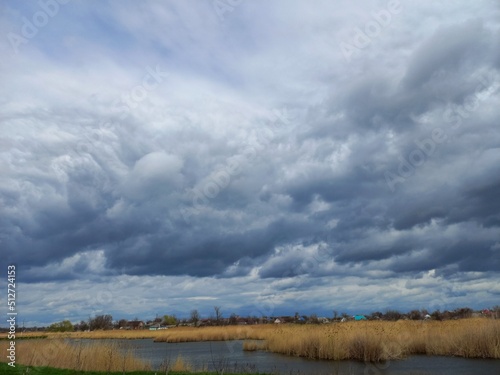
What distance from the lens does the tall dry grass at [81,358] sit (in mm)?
23730

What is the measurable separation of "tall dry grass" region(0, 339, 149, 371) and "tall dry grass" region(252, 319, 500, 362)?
12123mm

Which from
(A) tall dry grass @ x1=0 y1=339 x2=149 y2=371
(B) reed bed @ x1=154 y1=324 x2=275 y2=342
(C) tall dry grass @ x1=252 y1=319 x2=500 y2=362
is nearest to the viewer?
(A) tall dry grass @ x1=0 y1=339 x2=149 y2=371

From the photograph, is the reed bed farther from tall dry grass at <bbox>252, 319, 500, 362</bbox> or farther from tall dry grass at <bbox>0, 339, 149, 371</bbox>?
tall dry grass at <bbox>0, 339, 149, 371</bbox>

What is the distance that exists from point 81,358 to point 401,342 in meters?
20.1

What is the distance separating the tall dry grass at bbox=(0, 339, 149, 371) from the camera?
23.7 metres

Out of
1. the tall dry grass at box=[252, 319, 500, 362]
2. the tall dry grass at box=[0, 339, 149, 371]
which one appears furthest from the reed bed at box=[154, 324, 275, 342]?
the tall dry grass at box=[0, 339, 149, 371]

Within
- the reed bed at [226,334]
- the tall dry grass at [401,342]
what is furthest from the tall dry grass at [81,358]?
the reed bed at [226,334]

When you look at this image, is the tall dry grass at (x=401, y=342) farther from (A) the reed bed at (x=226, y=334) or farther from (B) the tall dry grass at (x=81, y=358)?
(A) the reed bed at (x=226, y=334)

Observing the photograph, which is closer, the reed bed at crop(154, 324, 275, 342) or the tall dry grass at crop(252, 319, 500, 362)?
the tall dry grass at crop(252, 319, 500, 362)

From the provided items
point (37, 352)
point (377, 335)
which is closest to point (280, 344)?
point (377, 335)

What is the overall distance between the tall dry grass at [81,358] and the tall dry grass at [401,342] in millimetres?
12123

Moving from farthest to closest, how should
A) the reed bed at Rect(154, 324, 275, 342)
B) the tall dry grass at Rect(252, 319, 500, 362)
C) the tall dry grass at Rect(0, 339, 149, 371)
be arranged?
the reed bed at Rect(154, 324, 275, 342) → the tall dry grass at Rect(252, 319, 500, 362) → the tall dry grass at Rect(0, 339, 149, 371)

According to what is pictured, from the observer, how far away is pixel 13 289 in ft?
57.6

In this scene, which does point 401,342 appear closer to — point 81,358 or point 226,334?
point 81,358
